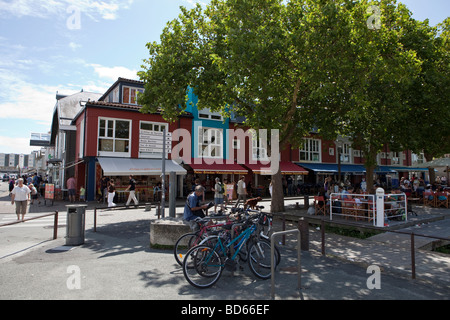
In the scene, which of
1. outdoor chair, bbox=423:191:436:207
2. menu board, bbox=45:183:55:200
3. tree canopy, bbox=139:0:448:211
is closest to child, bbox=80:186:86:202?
menu board, bbox=45:183:55:200

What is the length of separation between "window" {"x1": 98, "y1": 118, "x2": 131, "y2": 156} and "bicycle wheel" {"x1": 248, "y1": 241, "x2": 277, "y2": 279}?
17.3m

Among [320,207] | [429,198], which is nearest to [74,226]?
[320,207]

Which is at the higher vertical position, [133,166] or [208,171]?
[133,166]

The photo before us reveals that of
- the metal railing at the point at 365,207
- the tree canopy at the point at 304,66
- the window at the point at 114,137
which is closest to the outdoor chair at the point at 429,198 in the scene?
the tree canopy at the point at 304,66

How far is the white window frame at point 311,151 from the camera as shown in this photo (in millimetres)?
30688

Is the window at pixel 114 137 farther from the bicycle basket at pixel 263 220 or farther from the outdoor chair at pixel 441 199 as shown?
the outdoor chair at pixel 441 199

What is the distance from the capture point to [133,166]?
63.3 feet

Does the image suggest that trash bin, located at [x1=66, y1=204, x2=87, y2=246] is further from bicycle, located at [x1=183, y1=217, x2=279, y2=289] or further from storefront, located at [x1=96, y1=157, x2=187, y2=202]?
storefront, located at [x1=96, y1=157, x2=187, y2=202]

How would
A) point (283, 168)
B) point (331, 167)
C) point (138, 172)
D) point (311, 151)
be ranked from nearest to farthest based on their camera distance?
point (138, 172)
point (283, 168)
point (331, 167)
point (311, 151)

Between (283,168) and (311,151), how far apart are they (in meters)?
6.67

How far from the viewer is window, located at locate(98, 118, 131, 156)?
792 inches

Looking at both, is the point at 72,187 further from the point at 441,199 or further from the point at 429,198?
the point at 441,199

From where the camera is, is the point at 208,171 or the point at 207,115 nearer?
the point at 208,171
